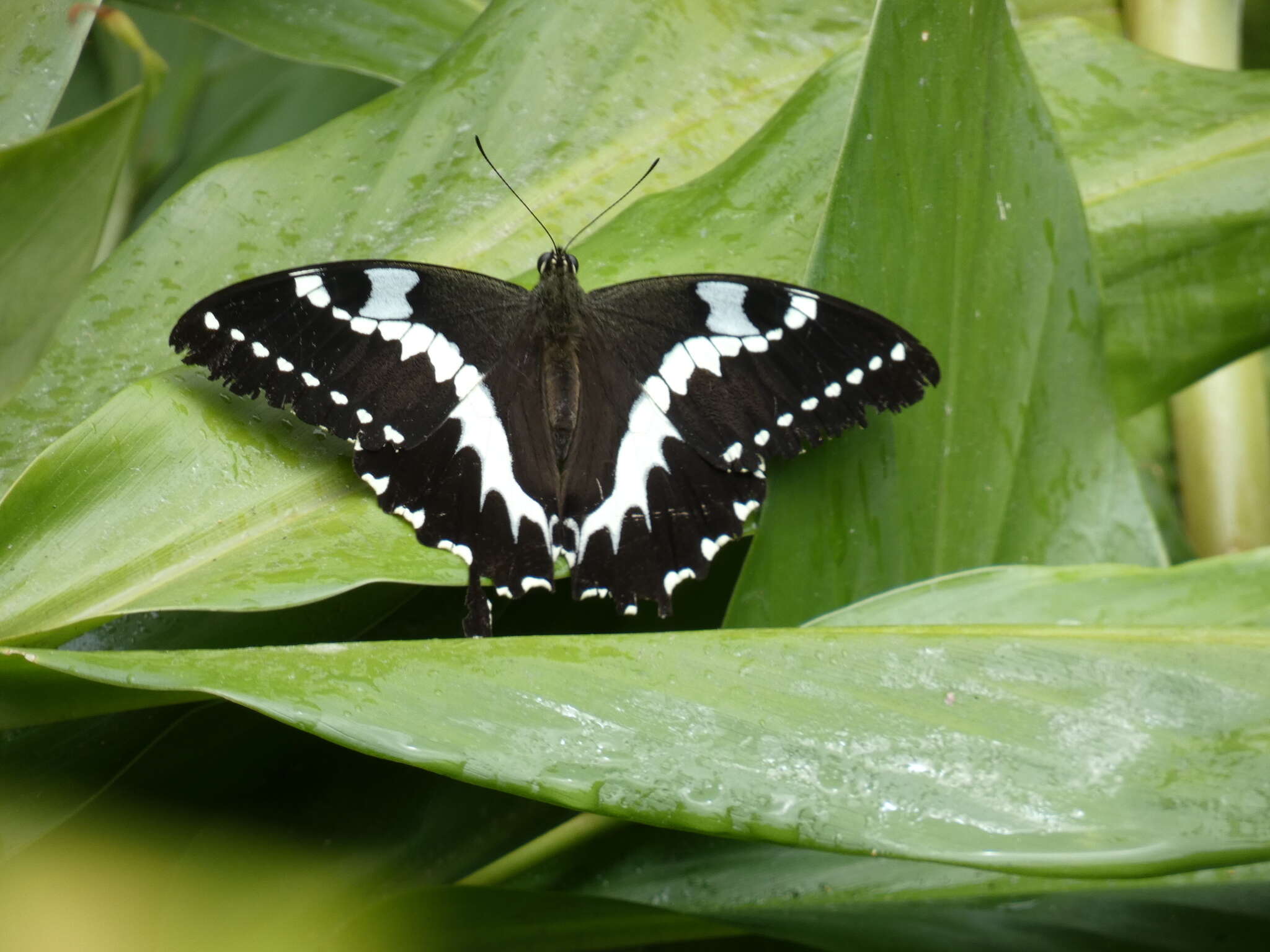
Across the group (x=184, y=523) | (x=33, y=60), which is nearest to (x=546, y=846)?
(x=184, y=523)

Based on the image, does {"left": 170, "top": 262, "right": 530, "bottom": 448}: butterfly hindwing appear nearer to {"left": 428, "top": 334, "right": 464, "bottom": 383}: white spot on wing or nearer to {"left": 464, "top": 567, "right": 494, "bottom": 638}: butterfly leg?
{"left": 428, "top": 334, "right": 464, "bottom": 383}: white spot on wing

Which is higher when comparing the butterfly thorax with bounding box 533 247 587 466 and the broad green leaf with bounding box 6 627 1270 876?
the butterfly thorax with bounding box 533 247 587 466

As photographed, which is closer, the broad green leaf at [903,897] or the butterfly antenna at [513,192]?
the broad green leaf at [903,897]

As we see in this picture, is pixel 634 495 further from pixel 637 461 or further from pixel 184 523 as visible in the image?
pixel 184 523

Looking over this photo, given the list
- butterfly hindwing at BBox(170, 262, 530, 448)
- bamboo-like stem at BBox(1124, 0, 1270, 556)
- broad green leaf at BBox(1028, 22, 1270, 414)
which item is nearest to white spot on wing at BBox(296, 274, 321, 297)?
butterfly hindwing at BBox(170, 262, 530, 448)

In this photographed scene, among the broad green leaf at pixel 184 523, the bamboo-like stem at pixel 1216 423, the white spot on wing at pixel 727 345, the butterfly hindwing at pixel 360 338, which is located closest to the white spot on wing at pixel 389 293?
the butterfly hindwing at pixel 360 338

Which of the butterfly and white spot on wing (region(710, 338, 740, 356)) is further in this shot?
white spot on wing (region(710, 338, 740, 356))

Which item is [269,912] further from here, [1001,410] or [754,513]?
[1001,410]

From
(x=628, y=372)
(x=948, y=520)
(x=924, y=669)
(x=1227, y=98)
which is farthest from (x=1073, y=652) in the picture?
(x=1227, y=98)

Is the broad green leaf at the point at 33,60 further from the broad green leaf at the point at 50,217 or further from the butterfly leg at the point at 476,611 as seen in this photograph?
the butterfly leg at the point at 476,611
